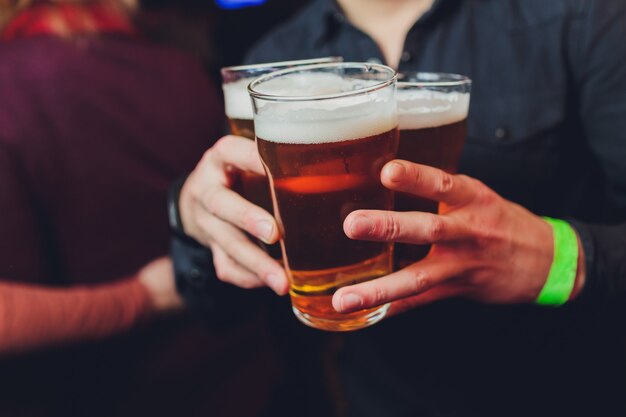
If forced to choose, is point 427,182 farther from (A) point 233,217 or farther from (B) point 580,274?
(B) point 580,274

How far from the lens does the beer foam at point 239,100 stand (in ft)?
3.16

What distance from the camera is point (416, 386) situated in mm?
1495

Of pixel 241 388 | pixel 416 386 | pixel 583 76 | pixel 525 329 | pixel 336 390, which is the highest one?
pixel 583 76

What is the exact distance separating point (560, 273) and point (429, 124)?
1.37 feet

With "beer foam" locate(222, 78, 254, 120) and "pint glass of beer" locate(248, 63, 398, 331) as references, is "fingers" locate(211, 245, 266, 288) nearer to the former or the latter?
"pint glass of beer" locate(248, 63, 398, 331)

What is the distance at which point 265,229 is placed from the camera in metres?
0.84

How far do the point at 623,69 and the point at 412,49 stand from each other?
1.82ft

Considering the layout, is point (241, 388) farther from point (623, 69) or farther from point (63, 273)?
point (623, 69)

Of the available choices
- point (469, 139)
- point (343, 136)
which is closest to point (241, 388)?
point (469, 139)

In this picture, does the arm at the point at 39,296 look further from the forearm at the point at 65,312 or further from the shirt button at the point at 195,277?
the shirt button at the point at 195,277

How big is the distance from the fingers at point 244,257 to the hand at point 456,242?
0.48ft

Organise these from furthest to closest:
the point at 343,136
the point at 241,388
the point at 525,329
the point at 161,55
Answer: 1. the point at 241,388
2. the point at 161,55
3. the point at 525,329
4. the point at 343,136

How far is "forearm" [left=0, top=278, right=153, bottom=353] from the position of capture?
1.22 m

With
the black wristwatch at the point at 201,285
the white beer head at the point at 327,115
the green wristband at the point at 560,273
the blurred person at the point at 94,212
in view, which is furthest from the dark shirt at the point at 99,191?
the green wristband at the point at 560,273
